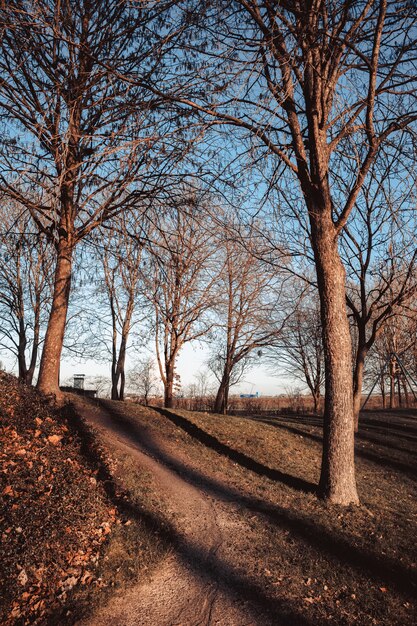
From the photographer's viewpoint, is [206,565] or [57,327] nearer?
[206,565]

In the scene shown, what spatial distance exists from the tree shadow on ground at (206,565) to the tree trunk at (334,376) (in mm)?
1727

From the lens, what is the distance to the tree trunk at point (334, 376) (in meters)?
7.09

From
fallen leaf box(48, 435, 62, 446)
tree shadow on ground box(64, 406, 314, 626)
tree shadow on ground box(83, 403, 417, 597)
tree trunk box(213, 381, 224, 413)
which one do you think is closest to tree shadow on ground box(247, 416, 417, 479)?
tree shadow on ground box(83, 403, 417, 597)

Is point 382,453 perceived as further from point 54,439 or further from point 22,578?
point 22,578

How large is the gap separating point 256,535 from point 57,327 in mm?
6378

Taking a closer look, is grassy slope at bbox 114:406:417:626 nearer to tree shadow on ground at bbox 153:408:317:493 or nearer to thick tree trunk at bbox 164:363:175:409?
tree shadow on ground at bbox 153:408:317:493

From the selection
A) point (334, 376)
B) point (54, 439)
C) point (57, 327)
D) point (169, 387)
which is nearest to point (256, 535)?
point (334, 376)

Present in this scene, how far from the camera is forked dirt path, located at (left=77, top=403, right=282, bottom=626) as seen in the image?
3.96 metres

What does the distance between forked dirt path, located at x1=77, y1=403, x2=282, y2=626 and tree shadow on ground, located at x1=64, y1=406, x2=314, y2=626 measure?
11 mm

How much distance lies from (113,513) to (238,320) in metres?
15.0

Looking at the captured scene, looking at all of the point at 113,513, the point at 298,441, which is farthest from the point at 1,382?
the point at 298,441

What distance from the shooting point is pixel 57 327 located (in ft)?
32.4

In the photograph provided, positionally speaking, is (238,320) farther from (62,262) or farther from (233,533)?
(233,533)

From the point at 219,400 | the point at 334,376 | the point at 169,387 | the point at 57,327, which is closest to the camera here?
the point at 334,376
